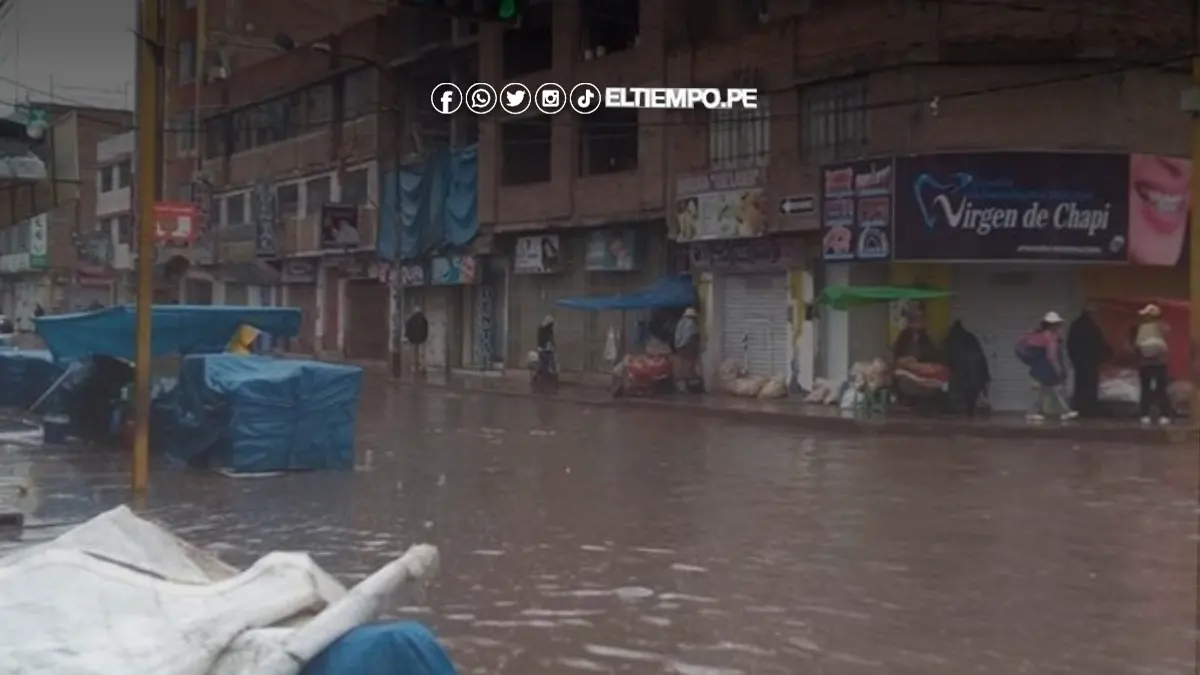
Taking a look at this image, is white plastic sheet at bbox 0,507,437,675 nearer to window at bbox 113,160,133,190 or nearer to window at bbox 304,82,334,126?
window at bbox 304,82,334,126

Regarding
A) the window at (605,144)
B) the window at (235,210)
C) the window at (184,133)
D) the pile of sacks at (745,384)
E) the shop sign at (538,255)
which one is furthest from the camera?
the window at (184,133)

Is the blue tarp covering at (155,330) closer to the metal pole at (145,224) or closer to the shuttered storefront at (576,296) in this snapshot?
the metal pole at (145,224)

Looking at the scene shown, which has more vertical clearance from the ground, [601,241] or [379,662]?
[601,241]

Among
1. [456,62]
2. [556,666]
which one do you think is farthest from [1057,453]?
[456,62]

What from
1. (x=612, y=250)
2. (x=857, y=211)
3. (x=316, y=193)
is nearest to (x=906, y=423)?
(x=857, y=211)

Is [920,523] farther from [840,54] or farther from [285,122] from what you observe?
[285,122]

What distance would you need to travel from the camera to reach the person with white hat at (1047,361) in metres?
24.6

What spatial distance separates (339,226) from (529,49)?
28.7 ft

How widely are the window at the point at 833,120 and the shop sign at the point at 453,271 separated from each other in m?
14.5

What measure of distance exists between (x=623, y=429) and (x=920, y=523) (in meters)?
11.0

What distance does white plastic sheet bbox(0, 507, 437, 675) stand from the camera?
4.26 meters

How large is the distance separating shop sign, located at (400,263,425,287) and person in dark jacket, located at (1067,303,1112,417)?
24117 mm

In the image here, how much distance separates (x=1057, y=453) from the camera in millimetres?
20000

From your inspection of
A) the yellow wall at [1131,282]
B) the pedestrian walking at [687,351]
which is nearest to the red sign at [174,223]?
the pedestrian walking at [687,351]
